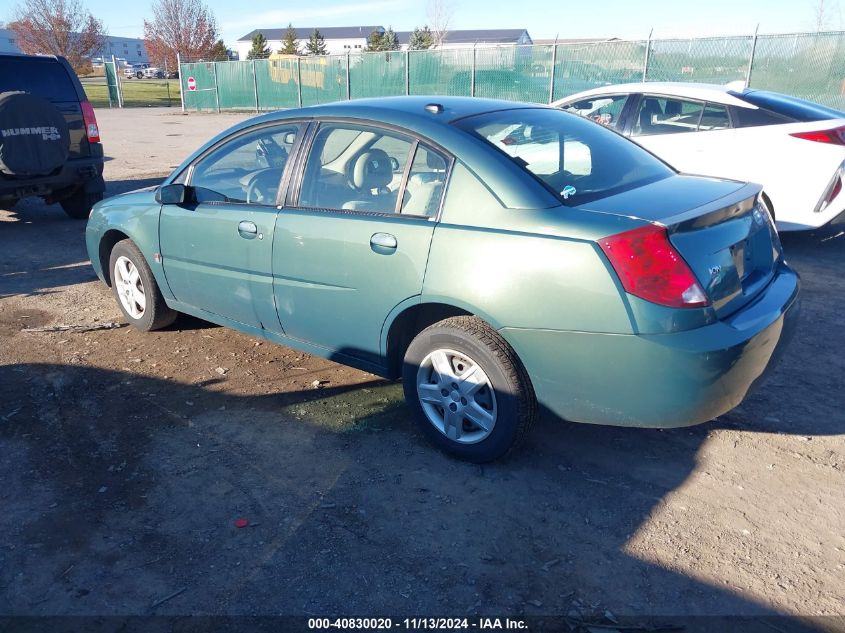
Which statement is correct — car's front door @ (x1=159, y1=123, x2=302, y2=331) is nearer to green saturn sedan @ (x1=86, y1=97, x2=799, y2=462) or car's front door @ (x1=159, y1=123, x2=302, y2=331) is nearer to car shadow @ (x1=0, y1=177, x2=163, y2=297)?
green saturn sedan @ (x1=86, y1=97, x2=799, y2=462)

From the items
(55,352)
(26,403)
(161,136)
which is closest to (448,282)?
(26,403)

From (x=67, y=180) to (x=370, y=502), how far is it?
24.6ft

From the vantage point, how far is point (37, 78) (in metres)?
8.84

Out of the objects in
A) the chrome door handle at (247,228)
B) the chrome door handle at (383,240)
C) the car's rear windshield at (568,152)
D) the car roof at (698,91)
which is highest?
the car roof at (698,91)

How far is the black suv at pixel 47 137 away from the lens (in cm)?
796

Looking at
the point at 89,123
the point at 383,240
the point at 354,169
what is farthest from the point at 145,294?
the point at 89,123

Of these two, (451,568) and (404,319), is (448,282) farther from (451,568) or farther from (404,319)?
(451,568)

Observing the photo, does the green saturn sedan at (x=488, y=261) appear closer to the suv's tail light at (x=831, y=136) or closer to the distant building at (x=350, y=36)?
the suv's tail light at (x=831, y=136)

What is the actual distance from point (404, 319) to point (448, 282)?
0.44 meters

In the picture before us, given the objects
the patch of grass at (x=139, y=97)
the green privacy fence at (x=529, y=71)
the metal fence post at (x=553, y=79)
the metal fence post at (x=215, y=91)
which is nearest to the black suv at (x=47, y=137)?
the green privacy fence at (x=529, y=71)

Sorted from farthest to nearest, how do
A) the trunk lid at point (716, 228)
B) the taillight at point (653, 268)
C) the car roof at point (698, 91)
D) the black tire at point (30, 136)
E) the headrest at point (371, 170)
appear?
the black tire at point (30, 136), the car roof at point (698, 91), the headrest at point (371, 170), the trunk lid at point (716, 228), the taillight at point (653, 268)

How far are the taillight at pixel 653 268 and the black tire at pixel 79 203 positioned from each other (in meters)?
8.45

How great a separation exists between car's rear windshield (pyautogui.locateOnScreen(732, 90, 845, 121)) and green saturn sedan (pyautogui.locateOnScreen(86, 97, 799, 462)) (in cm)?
378

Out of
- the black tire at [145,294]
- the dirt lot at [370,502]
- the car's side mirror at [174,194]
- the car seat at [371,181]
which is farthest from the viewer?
the black tire at [145,294]
